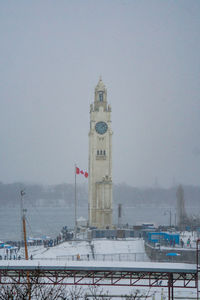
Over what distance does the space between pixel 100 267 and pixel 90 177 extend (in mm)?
48304

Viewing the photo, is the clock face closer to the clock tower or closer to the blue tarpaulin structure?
the clock tower

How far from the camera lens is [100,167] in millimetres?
71062

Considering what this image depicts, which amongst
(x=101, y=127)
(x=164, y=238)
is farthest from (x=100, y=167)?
(x=164, y=238)

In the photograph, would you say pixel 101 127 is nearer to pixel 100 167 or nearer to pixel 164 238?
pixel 100 167

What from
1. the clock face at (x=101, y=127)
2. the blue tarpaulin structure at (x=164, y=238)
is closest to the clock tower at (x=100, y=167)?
the clock face at (x=101, y=127)

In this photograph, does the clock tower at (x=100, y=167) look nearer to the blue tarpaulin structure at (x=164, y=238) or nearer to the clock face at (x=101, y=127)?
the clock face at (x=101, y=127)

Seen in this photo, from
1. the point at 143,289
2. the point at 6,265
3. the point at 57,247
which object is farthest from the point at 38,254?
the point at 6,265

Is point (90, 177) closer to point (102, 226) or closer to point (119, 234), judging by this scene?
point (102, 226)

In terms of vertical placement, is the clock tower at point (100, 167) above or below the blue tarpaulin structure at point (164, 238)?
above

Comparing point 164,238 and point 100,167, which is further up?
point 100,167

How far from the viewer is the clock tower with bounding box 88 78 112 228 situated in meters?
69.8

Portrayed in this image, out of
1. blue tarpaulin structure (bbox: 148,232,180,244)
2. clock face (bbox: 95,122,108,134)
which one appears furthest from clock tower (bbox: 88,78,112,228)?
blue tarpaulin structure (bbox: 148,232,180,244)

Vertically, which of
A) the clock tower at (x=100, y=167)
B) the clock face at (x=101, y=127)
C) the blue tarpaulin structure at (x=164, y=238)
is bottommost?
the blue tarpaulin structure at (x=164, y=238)

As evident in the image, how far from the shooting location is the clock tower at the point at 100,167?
6975cm
